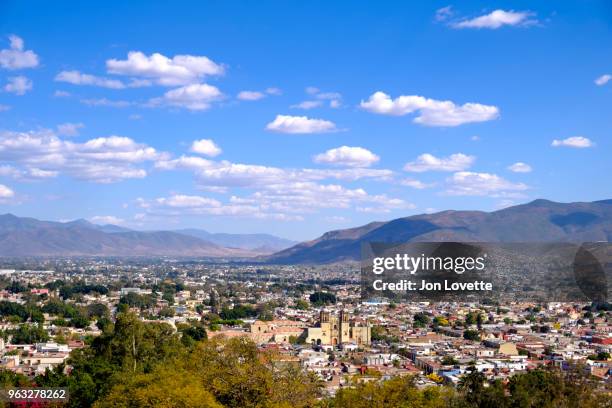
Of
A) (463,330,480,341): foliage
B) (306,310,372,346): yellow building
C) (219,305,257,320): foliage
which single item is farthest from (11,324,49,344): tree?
(463,330,480,341): foliage

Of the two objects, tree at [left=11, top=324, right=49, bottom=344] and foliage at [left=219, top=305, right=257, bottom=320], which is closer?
tree at [left=11, top=324, right=49, bottom=344]

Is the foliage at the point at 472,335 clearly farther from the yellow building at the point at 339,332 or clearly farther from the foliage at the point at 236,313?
the foliage at the point at 236,313

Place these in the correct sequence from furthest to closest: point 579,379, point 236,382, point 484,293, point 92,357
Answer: point 484,293 < point 92,357 < point 579,379 < point 236,382

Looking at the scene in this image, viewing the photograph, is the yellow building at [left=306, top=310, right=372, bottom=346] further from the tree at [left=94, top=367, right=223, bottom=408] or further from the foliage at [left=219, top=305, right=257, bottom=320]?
the tree at [left=94, top=367, right=223, bottom=408]

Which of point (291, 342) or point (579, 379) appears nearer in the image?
point (579, 379)

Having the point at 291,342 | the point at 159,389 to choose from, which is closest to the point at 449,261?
the point at 291,342

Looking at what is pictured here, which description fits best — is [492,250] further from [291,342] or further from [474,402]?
[474,402]

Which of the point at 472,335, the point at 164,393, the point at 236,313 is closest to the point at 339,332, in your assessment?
the point at 472,335

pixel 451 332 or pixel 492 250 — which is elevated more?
pixel 492 250
